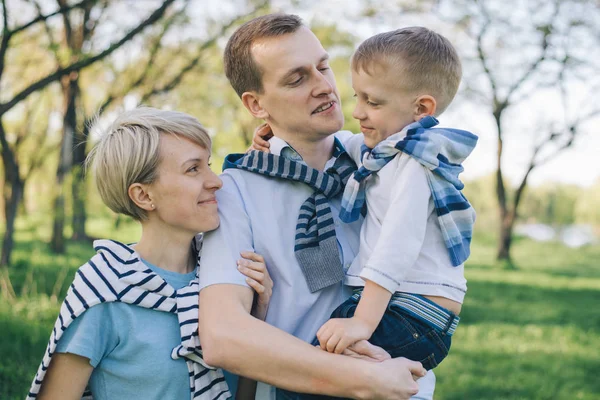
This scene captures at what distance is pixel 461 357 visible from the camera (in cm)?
676

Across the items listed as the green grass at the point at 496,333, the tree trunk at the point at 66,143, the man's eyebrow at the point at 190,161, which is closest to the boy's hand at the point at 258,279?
the man's eyebrow at the point at 190,161

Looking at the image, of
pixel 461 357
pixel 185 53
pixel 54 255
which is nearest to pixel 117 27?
pixel 185 53

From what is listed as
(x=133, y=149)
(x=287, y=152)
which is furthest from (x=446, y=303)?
(x=133, y=149)

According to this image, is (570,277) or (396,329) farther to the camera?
(570,277)

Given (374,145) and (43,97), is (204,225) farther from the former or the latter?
(43,97)

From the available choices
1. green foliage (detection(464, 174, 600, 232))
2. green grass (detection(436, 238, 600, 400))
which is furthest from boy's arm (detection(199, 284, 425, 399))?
green foliage (detection(464, 174, 600, 232))

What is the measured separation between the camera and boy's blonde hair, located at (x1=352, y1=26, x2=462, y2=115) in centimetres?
229

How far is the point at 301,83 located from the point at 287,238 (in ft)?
1.96

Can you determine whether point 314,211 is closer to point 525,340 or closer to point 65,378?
point 65,378

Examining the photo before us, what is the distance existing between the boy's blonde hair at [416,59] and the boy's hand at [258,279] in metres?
0.76

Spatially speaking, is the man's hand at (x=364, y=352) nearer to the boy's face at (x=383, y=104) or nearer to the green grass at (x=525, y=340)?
the boy's face at (x=383, y=104)

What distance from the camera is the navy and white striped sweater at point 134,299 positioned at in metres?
2.05

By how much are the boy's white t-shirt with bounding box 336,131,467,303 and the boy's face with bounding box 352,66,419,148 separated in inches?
6.4

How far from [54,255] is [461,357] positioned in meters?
7.40
